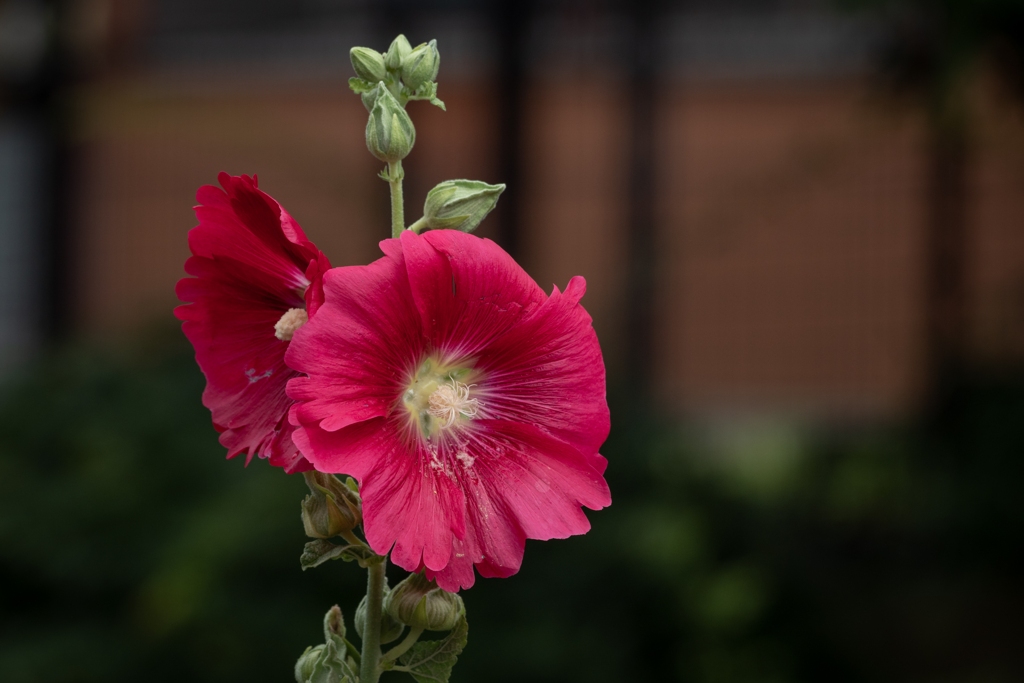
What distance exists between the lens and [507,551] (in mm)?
666

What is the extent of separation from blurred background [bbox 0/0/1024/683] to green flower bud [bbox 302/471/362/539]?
6.00ft

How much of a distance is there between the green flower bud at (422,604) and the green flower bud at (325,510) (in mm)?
64

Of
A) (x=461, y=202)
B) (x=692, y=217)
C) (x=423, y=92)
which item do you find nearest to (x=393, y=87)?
(x=423, y=92)

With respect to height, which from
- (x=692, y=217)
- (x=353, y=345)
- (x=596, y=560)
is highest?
(x=353, y=345)

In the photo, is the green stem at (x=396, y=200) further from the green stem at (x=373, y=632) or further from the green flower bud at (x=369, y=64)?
the green stem at (x=373, y=632)

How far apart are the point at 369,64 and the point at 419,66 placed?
42mm

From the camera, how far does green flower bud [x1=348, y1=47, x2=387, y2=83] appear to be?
2.57 feet

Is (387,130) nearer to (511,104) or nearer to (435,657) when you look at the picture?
(435,657)

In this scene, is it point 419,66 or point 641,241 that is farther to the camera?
point 641,241

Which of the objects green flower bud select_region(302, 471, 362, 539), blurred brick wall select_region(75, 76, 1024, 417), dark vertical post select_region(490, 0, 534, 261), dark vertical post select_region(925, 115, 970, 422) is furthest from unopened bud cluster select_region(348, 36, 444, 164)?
dark vertical post select_region(925, 115, 970, 422)

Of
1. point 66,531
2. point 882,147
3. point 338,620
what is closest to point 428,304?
point 338,620

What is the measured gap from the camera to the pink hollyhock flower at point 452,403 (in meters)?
0.63

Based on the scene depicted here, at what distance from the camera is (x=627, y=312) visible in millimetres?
3980

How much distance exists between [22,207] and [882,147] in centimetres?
494
